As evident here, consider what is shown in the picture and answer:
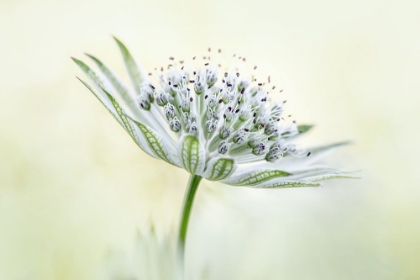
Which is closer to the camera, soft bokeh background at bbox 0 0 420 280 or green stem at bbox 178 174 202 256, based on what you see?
green stem at bbox 178 174 202 256

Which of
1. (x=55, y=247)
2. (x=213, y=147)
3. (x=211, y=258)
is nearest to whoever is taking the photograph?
(x=213, y=147)

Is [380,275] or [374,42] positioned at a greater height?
[374,42]

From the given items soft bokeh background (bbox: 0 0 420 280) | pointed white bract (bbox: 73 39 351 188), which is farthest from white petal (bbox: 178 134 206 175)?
soft bokeh background (bbox: 0 0 420 280)

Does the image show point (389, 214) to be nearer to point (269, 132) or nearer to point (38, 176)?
point (269, 132)

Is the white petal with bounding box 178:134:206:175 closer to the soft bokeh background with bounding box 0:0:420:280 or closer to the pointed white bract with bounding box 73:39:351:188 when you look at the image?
the pointed white bract with bounding box 73:39:351:188

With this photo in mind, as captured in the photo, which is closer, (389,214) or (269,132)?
(269,132)

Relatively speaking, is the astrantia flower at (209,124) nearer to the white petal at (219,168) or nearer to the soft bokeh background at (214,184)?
the white petal at (219,168)

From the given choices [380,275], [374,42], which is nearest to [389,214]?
[380,275]

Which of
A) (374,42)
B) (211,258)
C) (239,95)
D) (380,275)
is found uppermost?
(239,95)
